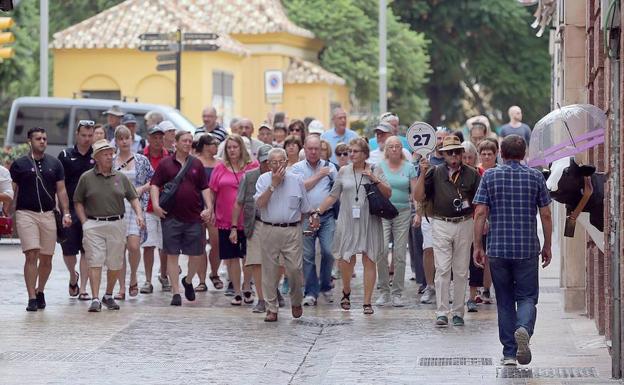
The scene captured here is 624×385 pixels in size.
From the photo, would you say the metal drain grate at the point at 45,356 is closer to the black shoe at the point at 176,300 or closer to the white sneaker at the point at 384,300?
the black shoe at the point at 176,300

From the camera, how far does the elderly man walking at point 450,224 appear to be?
1661 centimetres

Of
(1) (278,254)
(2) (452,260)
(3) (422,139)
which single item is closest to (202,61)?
(3) (422,139)

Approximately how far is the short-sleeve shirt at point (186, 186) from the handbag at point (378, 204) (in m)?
1.87

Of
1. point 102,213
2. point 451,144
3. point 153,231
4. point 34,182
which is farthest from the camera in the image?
point 153,231

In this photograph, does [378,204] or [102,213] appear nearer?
[102,213]

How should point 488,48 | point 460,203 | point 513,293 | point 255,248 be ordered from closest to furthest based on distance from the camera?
point 513,293
point 460,203
point 255,248
point 488,48

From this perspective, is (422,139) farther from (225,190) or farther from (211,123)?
(211,123)

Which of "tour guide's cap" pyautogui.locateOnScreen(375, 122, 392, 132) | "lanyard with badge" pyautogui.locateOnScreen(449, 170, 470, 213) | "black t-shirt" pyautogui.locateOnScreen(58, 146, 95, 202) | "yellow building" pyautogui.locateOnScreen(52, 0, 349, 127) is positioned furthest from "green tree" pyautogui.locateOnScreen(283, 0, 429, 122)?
"lanyard with badge" pyautogui.locateOnScreen(449, 170, 470, 213)

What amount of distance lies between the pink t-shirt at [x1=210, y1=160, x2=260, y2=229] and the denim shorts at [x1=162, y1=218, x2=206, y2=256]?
0.95 feet

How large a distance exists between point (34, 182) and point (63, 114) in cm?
1620

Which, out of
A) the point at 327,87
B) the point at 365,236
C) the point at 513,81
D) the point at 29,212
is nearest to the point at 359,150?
the point at 365,236

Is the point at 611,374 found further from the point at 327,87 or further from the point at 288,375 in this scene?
the point at 327,87

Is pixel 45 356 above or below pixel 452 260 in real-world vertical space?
below

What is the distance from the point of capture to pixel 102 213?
58.4 ft
